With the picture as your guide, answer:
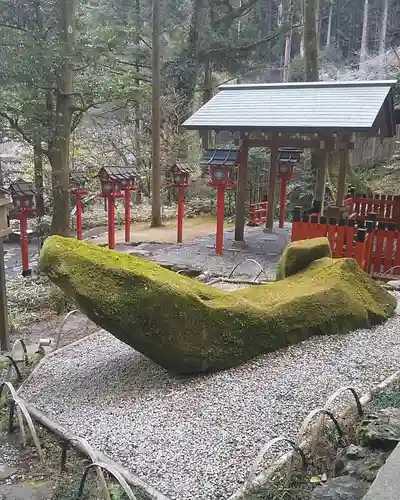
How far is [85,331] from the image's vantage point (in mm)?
6547

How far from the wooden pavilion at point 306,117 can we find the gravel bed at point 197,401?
16.2 feet

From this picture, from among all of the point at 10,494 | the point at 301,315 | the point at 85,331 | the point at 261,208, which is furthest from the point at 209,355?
the point at 261,208

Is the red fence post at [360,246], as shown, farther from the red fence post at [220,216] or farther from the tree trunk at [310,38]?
the tree trunk at [310,38]

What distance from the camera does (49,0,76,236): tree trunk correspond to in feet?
29.7

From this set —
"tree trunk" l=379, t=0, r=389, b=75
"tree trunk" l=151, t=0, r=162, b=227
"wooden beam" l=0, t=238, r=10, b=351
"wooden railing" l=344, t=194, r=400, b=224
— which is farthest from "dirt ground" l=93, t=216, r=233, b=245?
"tree trunk" l=379, t=0, r=389, b=75

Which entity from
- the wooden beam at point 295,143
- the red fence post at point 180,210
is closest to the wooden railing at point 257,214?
the red fence post at point 180,210

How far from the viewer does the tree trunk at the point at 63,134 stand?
29.7 ft

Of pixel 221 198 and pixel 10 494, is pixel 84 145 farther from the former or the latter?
pixel 10 494

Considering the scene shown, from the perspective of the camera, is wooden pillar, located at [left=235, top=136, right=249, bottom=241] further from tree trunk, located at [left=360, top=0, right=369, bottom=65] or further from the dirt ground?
tree trunk, located at [left=360, top=0, right=369, bottom=65]

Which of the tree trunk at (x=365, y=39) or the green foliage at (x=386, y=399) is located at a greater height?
the tree trunk at (x=365, y=39)

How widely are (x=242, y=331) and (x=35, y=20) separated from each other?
8.43m

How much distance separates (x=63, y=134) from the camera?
9812mm

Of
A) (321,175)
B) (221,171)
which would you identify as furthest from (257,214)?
(221,171)

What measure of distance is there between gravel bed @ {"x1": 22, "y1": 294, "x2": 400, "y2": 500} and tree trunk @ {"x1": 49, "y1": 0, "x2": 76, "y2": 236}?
5.43 metres
